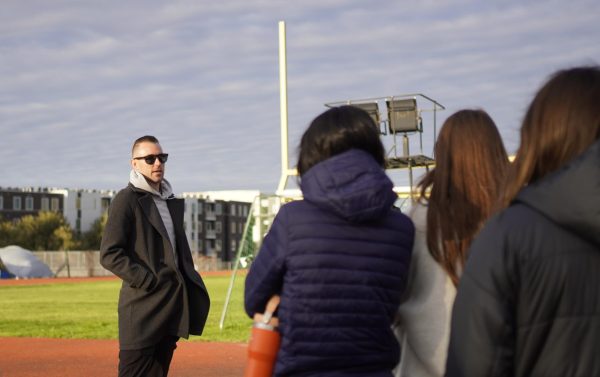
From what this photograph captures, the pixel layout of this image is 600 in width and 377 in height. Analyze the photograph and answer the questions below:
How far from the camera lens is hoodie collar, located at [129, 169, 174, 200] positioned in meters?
5.89

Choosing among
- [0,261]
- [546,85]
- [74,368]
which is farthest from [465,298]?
[0,261]

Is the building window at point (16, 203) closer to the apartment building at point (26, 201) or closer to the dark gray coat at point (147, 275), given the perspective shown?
the apartment building at point (26, 201)

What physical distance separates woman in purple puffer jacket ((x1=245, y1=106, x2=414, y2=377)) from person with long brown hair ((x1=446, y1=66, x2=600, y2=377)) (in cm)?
83

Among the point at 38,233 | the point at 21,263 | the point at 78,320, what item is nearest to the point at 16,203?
the point at 38,233

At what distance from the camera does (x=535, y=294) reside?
2012 mm

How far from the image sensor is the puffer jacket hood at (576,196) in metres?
1.92

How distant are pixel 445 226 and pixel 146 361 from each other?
122 inches

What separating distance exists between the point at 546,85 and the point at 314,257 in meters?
0.99

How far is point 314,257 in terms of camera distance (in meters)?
2.91

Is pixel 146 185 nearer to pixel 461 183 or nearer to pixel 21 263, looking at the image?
pixel 461 183

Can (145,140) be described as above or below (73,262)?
above

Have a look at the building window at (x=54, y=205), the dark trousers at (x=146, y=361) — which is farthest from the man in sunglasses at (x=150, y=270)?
the building window at (x=54, y=205)

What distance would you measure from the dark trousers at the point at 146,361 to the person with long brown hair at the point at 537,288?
3794mm

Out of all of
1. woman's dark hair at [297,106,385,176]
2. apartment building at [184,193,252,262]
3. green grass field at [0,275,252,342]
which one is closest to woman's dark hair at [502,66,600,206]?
woman's dark hair at [297,106,385,176]
